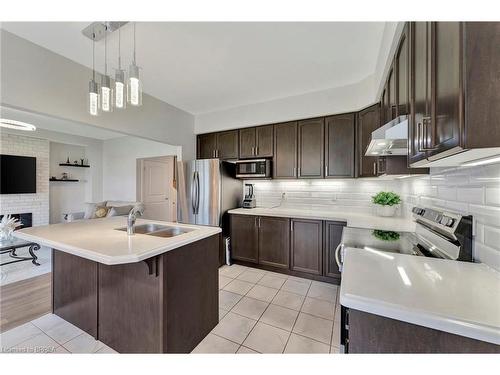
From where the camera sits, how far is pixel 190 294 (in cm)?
157

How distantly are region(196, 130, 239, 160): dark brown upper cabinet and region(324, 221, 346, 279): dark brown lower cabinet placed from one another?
1855mm

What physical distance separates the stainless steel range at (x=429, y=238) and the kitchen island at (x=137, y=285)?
111cm

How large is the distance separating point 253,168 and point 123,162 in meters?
4.18

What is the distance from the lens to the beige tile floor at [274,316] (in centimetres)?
163

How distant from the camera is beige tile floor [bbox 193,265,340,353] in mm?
1634

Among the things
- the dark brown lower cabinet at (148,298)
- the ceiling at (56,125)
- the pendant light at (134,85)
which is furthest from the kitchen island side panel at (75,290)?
the ceiling at (56,125)

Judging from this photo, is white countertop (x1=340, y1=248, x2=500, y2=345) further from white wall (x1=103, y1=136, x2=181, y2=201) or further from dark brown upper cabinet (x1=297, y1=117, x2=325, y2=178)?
white wall (x1=103, y1=136, x2=181, y2=201)

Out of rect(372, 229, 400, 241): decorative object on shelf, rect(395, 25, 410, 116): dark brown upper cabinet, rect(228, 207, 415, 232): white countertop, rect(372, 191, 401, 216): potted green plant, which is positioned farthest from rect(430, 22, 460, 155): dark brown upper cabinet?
rect(372, 191, 401, 216): potted green plant

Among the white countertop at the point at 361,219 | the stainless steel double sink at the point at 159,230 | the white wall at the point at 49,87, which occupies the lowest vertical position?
the stainless steel double sink at the point at 159,230

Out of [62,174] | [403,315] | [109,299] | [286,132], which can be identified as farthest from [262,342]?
[62,174]

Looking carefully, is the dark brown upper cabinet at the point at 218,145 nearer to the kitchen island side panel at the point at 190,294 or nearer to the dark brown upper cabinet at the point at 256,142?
the dark brown upper cabinet at the point at 256,142

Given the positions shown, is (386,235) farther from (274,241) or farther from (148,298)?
(148,298)
